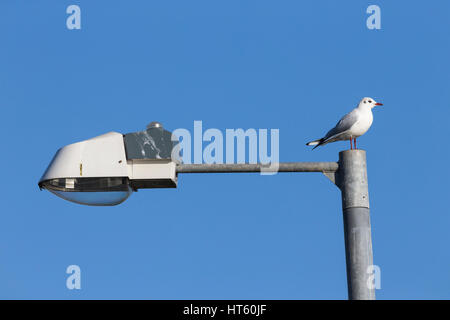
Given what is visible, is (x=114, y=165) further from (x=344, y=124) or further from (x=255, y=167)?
(x=344, y=124)

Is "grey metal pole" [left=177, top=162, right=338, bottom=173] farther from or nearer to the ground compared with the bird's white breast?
nearer to the ground

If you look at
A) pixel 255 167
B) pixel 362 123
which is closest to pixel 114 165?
pixel 255 167

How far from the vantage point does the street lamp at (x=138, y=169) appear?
6617mm

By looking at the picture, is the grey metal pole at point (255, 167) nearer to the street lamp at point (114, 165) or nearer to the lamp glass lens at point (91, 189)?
the street lamp at point (114, 165)

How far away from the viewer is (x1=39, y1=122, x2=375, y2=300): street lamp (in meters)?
6.62

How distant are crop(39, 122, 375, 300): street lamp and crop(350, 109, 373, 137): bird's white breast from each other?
9.05 ft

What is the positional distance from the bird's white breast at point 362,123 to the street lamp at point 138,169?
109 inches

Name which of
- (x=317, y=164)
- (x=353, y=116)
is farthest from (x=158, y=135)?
(x=353, y=116)

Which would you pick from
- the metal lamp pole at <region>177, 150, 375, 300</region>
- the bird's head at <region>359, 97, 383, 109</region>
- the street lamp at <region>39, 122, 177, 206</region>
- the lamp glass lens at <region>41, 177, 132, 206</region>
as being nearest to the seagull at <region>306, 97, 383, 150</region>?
the bird's head at <region>359, 97, 383, 109</region>

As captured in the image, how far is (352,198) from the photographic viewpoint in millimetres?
6562

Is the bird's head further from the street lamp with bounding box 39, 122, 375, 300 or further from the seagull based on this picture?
the street lamp with bounding box 39, 122, 375, 300

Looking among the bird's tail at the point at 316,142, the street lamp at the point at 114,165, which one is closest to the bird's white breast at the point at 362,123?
the bird's tail at the point at 316,142
